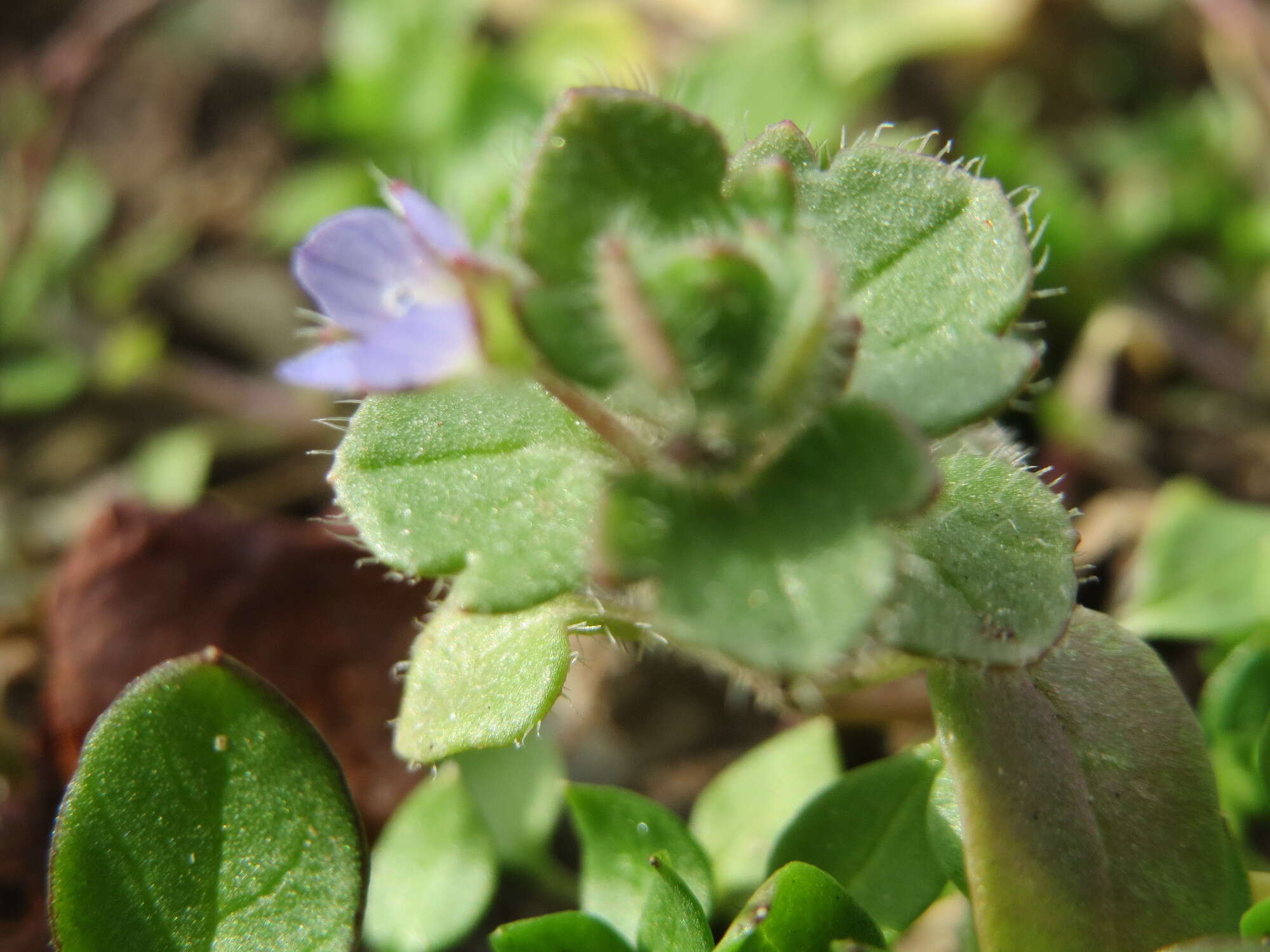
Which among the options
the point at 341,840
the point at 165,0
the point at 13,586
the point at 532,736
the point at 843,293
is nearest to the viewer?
the point at 843,293

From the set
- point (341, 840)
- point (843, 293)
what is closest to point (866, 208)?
point (843, 293)

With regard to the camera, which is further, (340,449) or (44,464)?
(44,464)

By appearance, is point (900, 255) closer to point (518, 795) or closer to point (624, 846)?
point (624, 846)

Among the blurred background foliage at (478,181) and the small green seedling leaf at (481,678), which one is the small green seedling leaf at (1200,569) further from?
the small green seedling leaf at (481,678)

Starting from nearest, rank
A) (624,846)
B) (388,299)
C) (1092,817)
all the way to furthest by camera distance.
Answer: (388,299) → (1092,817) → (624,846)

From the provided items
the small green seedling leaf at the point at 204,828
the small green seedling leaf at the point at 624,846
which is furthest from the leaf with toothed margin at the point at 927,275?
the small green seedling leaf at the point at 204,828

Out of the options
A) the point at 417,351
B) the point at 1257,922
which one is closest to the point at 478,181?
the point at 417,351

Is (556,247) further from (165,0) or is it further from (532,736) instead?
(165,0)
